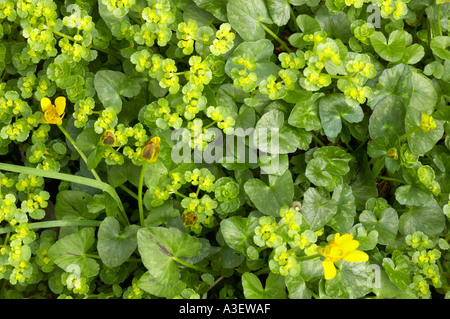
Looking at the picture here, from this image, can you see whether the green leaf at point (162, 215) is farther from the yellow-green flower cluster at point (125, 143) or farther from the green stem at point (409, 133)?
the green stem at point (409, 133)

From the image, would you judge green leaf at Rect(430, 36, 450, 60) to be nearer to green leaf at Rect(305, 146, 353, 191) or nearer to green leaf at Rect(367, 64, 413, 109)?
green leaf at Rect(367, 64, 413, 109)

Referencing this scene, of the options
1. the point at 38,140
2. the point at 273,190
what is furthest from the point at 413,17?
the point at 38,140

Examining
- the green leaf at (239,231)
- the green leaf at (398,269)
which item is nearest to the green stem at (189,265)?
the green leaf at (239,231)

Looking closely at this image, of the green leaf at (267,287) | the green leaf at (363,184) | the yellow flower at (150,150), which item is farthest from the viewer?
the green leaf at (363,184)

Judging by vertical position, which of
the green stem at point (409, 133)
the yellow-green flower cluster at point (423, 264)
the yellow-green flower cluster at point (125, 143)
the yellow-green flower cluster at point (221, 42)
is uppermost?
the yellow-green flower cluster at point (221, 42)

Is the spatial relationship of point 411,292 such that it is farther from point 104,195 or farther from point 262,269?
point 104,195

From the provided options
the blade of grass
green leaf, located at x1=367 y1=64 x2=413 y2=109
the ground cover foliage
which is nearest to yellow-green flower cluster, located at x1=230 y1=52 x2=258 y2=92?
the ground cover foliage
